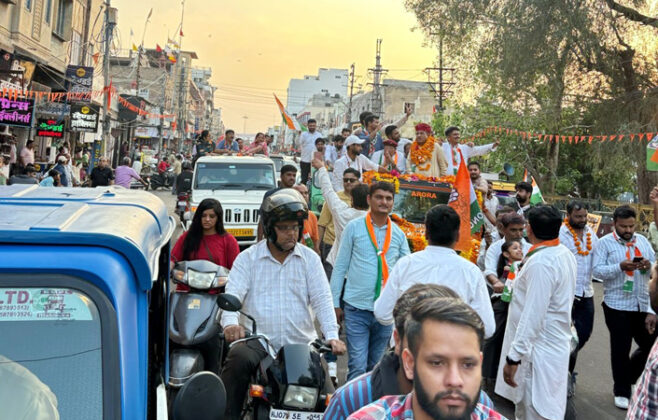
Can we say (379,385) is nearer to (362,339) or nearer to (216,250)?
(362,339)

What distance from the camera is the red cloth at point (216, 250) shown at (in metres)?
6.36

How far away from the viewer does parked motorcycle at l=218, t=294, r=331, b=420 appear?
145 inches

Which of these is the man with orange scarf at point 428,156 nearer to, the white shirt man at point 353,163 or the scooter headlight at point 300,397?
the white shirt man at point 353,163

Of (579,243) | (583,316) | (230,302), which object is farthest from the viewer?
(579,243)

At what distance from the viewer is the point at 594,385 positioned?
Answer: 24.6 feet

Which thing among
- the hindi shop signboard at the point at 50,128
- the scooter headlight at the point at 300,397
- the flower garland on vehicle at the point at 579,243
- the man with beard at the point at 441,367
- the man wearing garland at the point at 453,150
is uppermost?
the hindi shop signboard at the point at 50,128

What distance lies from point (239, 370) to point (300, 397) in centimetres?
50

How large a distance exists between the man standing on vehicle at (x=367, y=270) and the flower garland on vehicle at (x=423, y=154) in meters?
5.53

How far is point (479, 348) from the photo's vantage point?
204 centimetres

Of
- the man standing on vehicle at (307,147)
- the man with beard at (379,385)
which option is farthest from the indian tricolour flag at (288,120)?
the man with beard at (379,385)

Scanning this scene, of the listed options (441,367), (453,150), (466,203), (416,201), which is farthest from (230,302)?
(453,150)

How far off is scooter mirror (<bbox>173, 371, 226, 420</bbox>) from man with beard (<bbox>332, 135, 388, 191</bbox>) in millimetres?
8156

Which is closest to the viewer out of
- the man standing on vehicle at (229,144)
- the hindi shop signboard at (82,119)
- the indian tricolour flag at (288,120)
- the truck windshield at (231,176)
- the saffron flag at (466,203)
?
the saffron flag at (466,203)

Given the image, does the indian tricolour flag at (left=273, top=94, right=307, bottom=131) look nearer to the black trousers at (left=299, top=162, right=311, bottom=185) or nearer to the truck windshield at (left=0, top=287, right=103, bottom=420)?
the black trousers at (left=299, top=162, right=311, bottom=185)
